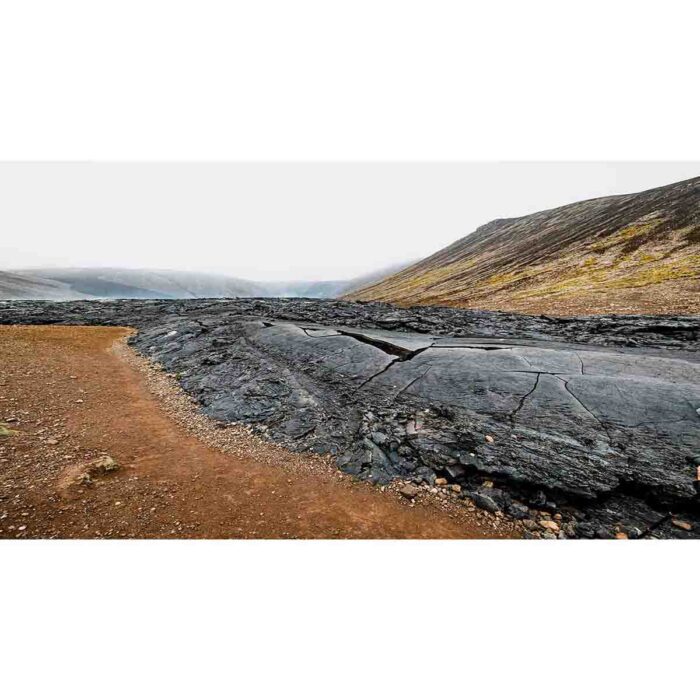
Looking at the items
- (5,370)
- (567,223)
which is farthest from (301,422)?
(567,223)

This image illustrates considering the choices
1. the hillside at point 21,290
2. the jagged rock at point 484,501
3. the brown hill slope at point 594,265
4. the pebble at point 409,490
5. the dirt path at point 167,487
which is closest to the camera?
the dirt path at point 167,487

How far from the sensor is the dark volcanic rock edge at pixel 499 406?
7.27m

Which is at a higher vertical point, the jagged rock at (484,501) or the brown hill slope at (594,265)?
the brown hill slope at (594,265)

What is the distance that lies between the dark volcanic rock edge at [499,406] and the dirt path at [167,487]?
88cm

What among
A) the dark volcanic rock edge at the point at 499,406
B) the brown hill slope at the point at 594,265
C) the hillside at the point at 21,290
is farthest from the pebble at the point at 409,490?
the hillside at the point at 21,290

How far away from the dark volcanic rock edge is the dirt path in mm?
875

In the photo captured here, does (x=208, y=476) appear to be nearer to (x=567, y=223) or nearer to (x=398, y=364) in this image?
(x=398, y=364)

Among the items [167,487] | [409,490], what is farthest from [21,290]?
[409,490]

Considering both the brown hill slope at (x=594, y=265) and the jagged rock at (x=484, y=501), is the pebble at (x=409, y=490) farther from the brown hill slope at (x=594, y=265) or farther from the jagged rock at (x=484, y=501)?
the brown hill slope at (x=594, y=265)

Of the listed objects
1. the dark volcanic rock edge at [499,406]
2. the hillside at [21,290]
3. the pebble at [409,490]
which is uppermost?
the hillside at [21,290]

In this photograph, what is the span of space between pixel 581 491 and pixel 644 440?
8.31 ft

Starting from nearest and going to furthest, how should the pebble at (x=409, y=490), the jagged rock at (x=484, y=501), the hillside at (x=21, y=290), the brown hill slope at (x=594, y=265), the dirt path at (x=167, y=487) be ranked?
the dirt path at (x=167, y=487), the jagged rock at (x=484, y=501), the pebble at (x=409, y=490), the brown hill slope at (x=594, y=265), the hillside at (x=21, y=290)

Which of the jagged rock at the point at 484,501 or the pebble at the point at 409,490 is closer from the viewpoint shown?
the jagged rock at the point at 484,501

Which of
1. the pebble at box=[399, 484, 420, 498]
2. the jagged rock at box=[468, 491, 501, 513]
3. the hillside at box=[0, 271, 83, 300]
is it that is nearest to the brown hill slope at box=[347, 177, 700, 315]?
the jagged rock at box=[468, 491, 501, 513]
